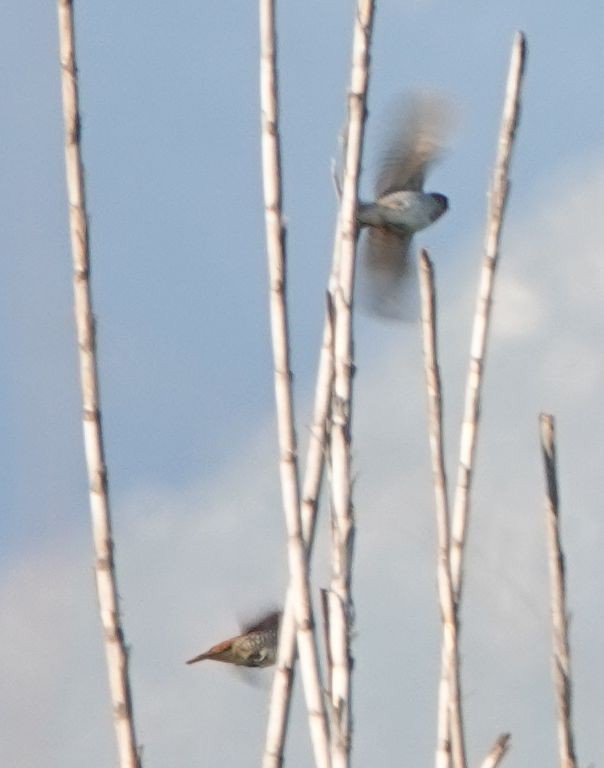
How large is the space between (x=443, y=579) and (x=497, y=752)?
1.53 ft

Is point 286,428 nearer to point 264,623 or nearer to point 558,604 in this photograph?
A: point 558,604

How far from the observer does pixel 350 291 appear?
14.8ft

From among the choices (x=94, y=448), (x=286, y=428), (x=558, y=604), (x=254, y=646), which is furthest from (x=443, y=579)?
(x=254, y=646)

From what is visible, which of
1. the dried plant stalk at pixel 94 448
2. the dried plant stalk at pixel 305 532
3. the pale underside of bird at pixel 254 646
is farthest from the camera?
the pale underside of bird at pixel 254 646

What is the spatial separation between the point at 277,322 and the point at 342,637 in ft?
2.57

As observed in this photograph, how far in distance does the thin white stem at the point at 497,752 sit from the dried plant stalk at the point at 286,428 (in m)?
0.57

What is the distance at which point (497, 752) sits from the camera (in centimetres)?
468

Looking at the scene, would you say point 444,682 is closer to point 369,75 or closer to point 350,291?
point 350,291

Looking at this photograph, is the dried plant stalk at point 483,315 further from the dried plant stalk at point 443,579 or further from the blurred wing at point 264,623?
the blurred wing at point 264,623

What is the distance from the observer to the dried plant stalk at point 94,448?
4.25 m

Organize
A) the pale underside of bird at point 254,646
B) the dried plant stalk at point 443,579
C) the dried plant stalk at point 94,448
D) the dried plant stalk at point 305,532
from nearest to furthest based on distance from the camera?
the dried plant stalk at point 94,448
the dried plant stalk at point 305,532
the dried plant stalk at point 443,579
the pale underside of bird at point 254,646

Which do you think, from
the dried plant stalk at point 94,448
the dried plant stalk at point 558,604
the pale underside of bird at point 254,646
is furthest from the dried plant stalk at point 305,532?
the pale underside of bird at point 254,646

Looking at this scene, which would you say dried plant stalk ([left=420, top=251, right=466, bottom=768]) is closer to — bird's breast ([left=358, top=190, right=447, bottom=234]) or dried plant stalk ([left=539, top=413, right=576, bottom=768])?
dried plant stalk ([left=539, top=413, right=576, bottom=768])

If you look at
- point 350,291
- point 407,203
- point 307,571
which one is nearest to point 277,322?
point 350,291
